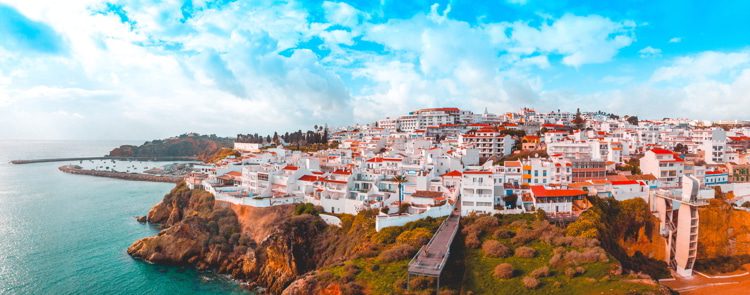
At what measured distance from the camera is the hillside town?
3434cm

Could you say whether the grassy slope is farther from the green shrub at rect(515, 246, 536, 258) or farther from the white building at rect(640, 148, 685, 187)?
the white building at rect(640, 148, 685, 187)

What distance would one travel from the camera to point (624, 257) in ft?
107

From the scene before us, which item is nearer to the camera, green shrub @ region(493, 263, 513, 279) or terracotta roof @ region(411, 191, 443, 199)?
green shrub @ region(493, 263, 513, 279)

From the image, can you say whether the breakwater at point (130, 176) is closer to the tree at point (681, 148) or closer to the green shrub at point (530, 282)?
the green shrub at point (530, 282)

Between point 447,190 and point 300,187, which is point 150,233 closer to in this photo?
point 300,187

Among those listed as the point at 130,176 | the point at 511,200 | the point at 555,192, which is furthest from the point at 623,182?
the point at 130,176

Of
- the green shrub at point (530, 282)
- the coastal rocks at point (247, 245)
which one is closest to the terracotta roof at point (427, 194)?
the coastal rocks at point (247, 245)

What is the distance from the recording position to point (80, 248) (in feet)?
138

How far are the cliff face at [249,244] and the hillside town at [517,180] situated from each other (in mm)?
2329

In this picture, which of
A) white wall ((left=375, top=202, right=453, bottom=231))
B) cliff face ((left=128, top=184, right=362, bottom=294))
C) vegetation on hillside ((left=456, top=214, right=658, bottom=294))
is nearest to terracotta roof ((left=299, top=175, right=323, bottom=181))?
→ cliff face ((left=128, top=184, right=362, bottom=294))

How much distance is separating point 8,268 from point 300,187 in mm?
26512

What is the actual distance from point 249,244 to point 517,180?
86.2ft

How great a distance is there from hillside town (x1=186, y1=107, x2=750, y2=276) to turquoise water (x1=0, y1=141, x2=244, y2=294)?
34.0 feet

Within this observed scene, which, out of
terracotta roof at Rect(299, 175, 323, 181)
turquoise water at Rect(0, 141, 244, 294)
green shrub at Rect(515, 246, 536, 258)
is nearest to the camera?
green shrub at Rect(515, 246, 536, 258)
